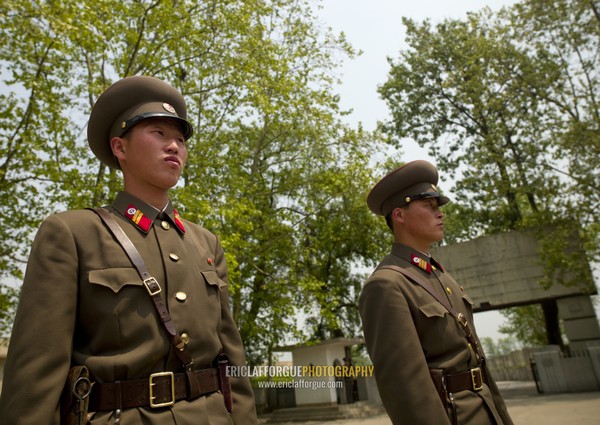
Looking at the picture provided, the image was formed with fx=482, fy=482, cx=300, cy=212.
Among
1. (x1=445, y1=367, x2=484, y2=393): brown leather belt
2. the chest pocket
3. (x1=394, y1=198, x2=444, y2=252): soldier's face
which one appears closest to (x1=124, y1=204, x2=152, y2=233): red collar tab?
the chest pocket

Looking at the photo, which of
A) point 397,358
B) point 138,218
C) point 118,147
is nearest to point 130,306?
point 138,218

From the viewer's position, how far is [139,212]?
2264mm

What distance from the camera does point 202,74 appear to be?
13.9 m

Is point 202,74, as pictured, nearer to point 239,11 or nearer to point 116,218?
point 239,11

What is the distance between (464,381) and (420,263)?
88 centimetres

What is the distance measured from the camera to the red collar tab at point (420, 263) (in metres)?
3.48

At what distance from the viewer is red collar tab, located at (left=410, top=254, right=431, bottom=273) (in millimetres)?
3475

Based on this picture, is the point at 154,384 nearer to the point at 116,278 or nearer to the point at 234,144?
the point at 116,278

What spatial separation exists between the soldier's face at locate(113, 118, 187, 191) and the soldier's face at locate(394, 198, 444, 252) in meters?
1.94

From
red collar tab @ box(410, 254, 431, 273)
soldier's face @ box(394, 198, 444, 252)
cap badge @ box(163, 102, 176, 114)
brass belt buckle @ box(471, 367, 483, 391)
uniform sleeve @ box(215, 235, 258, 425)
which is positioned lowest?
brass belt buckle @ box(471, 367, 483, 391)

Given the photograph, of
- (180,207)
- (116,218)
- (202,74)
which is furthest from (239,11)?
(116,218)

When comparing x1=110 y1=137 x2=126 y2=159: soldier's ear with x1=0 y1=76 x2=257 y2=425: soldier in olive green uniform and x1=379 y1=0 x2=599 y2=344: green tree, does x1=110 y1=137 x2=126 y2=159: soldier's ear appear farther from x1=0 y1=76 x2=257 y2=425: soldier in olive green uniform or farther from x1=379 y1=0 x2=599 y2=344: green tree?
x1=379 y1=0 x2=599 y2=344: green tree

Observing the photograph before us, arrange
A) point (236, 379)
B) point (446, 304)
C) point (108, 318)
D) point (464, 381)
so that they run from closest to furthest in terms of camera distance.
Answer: point (108, 318) → point (236, 379) → point (464, 381) → point (446, 304)

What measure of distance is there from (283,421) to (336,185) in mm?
8728
